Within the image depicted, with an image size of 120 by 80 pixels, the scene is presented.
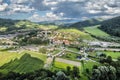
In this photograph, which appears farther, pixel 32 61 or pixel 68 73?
pixel 32 61

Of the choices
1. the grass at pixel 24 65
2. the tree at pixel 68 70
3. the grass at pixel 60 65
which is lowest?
the grass at pixel 60 65

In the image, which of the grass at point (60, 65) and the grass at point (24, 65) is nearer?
the grass at point (24, 65)

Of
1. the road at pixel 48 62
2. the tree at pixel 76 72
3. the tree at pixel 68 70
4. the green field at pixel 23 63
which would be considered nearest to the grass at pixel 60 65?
the road at pixel 48 62

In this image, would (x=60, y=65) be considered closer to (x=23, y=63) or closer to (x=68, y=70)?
(x=68, y=70)

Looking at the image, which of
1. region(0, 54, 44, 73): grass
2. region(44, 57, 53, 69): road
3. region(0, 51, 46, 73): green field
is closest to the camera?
region(0, 54, 44, 73): grass

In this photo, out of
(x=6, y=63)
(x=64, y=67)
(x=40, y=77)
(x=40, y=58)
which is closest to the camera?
(x=40, y=77)

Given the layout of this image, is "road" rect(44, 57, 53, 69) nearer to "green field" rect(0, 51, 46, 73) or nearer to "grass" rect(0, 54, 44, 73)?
"green field" rect(0, 51, 46, 73)

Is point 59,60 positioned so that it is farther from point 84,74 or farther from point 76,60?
point 84,74

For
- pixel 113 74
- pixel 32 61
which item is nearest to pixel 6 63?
pixel 32 61

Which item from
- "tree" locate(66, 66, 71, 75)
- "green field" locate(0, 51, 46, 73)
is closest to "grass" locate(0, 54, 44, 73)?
"green field" locate(0, 51, 46, 73)

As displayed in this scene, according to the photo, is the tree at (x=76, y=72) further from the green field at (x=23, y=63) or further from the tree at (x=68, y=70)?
the green field at (x=23, y=63)

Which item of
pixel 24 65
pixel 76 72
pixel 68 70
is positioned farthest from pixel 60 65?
pixel 24 65
